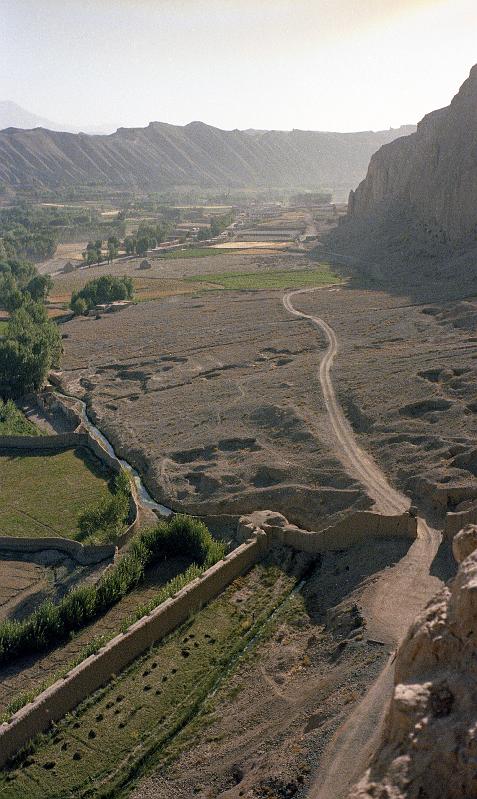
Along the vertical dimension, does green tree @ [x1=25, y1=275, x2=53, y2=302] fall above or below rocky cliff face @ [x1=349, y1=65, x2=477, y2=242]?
below

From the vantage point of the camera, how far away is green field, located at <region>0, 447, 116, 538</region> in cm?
3014

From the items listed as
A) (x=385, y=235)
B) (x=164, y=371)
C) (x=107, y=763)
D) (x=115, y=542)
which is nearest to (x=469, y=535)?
(x=107, y=763)

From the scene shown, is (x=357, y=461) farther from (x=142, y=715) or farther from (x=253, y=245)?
(x=253, y=245)

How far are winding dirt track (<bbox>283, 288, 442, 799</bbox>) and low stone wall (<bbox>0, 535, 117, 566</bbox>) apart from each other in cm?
1012

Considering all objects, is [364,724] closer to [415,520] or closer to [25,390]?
[415,520]

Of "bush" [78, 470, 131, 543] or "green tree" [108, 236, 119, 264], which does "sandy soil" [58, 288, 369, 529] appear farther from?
"green tree" [108, 236, 119, 264]

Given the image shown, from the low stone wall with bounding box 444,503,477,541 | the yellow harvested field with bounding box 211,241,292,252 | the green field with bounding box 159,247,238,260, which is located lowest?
the low stone wall with bounding box 444,503,477,541

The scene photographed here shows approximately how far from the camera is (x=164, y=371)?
49750mm

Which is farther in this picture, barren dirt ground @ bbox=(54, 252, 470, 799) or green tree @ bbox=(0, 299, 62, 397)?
green tree @ bbox=(0, 299, 62, 397)

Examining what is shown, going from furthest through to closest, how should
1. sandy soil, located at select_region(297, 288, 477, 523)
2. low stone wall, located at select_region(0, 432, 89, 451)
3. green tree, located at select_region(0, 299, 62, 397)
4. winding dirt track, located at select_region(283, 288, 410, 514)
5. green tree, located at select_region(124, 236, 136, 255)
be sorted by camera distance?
1. green tree, located at select_region(124, 236, 136, 255)
2. green tree, located at select_region(0, 299, 62, 397)
3. low stone wall, located at select_region(0, 432, 89, 451)
4. sandy soil, located at select_region(297, 288, 477, 523)
5. winding dirt track, located at select_region(283, 288, 410, 514)

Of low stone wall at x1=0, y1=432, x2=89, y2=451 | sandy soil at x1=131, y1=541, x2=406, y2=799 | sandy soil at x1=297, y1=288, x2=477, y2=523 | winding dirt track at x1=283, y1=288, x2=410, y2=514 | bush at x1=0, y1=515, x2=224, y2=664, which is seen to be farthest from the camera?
low stone wall at x1=0, y1=432, x2=89, y2=451

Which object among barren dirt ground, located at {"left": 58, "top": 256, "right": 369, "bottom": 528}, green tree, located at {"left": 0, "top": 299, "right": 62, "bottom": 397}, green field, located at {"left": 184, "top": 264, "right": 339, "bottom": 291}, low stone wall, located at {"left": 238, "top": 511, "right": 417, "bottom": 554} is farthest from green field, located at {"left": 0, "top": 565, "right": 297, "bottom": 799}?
green field, located at {"left": 184, "top": 264, "right": 339, "bottom": 291}

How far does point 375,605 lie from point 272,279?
65.9 metres

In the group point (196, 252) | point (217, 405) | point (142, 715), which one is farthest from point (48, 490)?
point (196, 252)
